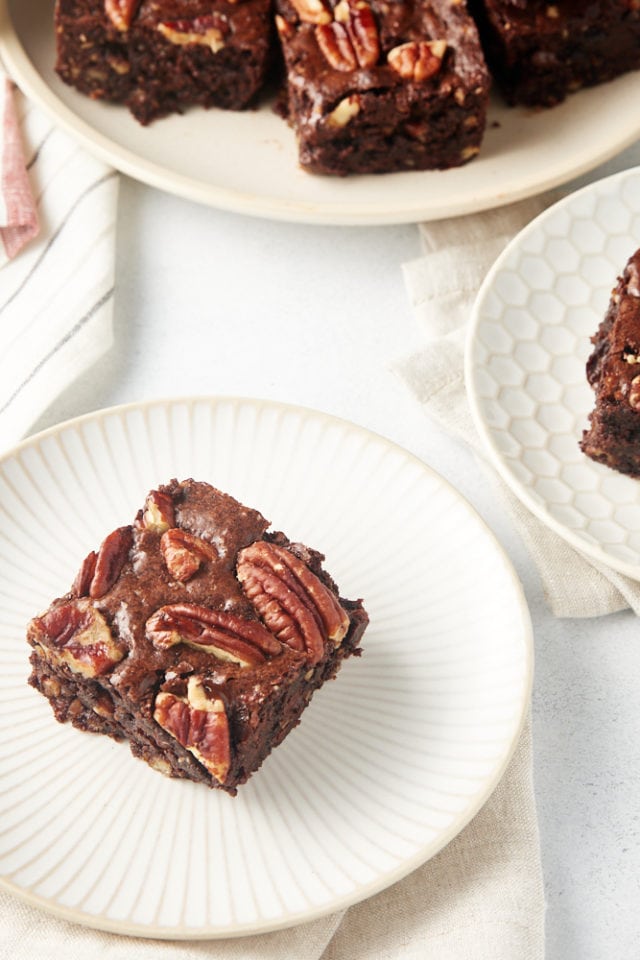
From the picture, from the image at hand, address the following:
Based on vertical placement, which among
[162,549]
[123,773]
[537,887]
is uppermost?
[162,549]

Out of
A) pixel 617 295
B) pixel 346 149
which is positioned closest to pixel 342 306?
pixel 346 149

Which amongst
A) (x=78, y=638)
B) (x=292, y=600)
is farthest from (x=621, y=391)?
(x=78, y=638)

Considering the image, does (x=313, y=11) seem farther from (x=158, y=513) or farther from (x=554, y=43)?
(x=158, y=513)

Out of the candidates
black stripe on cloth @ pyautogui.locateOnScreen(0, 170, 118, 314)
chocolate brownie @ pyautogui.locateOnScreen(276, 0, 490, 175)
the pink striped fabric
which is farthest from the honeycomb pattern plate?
the pink striped fabric

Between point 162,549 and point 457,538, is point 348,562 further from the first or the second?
point 162,549

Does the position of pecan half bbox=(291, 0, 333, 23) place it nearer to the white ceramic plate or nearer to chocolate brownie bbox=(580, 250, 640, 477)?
the white ceramic plate
